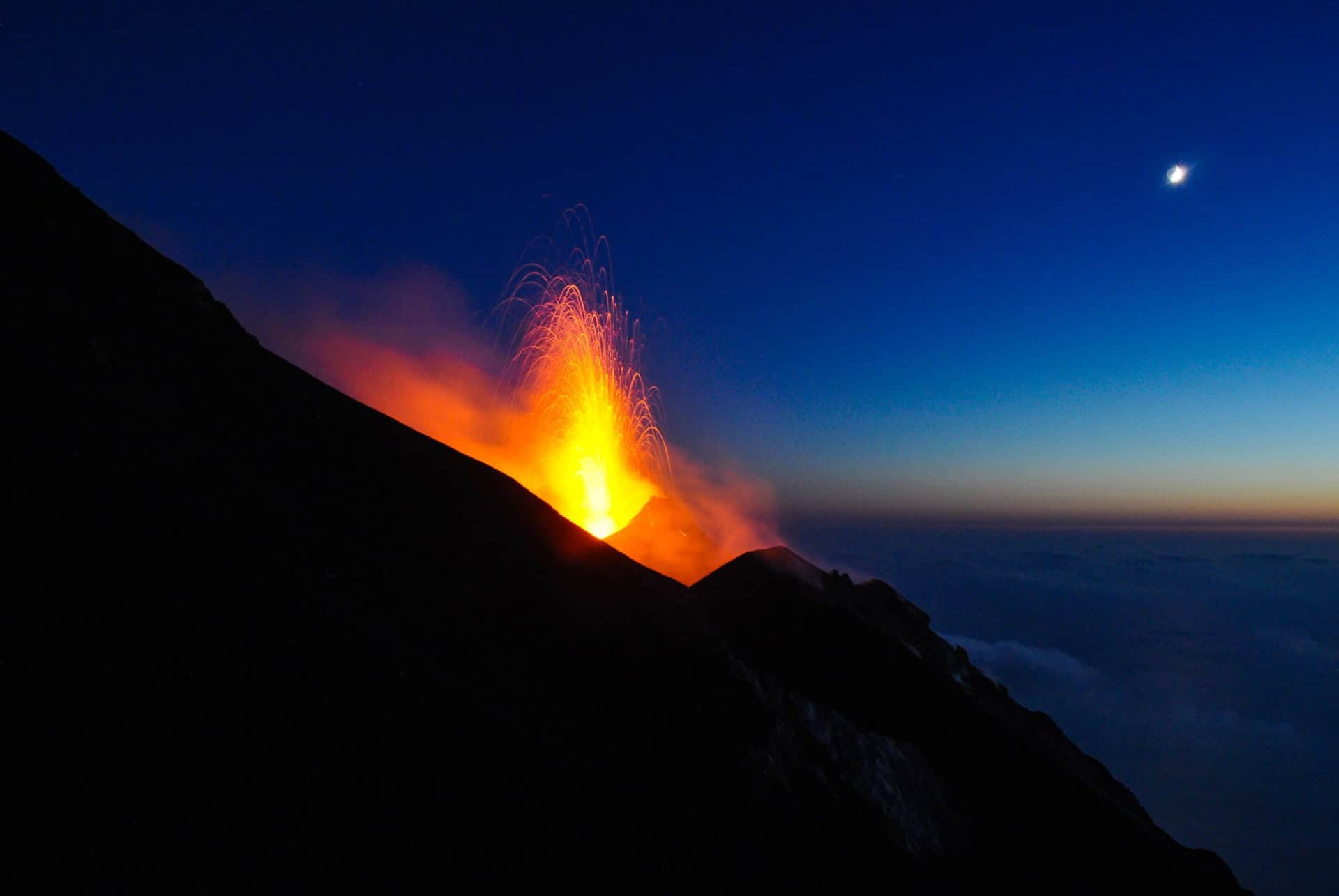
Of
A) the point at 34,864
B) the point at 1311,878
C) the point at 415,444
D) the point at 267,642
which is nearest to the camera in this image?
the point at 34,864

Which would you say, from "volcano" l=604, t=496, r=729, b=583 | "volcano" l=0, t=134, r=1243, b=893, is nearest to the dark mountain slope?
"volcano" l=0, t=134, r=1243, b=893

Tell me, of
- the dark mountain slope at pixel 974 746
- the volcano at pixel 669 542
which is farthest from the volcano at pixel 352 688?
the volcano at pixel 669 542

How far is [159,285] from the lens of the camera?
56.1ft

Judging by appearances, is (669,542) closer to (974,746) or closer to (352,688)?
(974,746)

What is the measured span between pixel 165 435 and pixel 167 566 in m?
4.22

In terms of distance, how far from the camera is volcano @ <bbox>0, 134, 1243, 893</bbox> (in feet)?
26.6

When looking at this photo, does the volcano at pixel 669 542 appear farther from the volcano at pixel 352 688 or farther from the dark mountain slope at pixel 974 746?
the volcano at pixel 352 688

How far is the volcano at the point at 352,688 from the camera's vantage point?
8.09m

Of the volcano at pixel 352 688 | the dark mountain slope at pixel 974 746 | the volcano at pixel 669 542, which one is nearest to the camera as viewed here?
the volcano at pixel 352 688

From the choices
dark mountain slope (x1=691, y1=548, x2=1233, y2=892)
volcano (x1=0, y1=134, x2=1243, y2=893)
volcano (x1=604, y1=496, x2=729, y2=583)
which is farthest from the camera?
volcano (x1=604, y1=496, x2=729, y2=583)

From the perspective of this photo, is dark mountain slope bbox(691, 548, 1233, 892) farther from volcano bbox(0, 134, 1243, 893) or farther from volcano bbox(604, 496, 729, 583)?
volcano bbox(604, 496, 729, 583)

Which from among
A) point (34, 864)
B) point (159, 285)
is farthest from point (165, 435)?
point (34, 864)

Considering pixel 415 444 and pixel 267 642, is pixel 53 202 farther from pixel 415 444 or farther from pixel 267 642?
pixel 267 642

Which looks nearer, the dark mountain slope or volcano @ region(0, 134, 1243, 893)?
volcano @ region(0, 134, 1243, 893)
